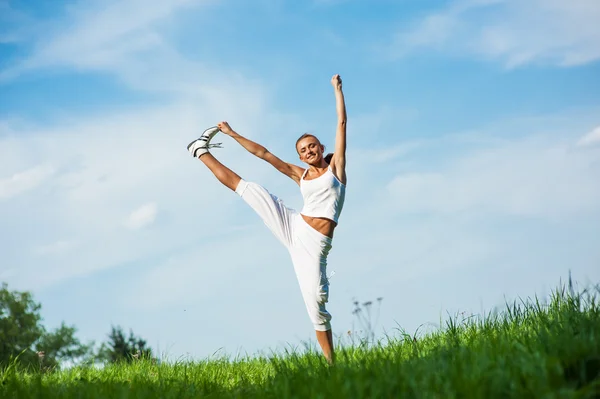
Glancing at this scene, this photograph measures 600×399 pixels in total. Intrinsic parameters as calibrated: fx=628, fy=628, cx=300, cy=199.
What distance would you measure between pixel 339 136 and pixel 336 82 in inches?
26.9

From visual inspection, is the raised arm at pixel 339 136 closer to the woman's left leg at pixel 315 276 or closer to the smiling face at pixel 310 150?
the smiling face at pixel 310 150

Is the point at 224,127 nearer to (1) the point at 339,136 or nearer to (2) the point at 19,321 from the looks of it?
(1) the point at 339,136

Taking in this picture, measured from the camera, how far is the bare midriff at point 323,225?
7.29 m

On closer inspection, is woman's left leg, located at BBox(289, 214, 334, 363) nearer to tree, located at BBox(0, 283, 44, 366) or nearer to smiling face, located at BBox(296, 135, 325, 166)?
smiling face, located at BBox(296, 135, 325, 166)

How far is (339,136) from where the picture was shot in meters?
7.21

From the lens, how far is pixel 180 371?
732cm

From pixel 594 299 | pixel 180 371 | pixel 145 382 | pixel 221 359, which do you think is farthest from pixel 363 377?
pixel 221 359

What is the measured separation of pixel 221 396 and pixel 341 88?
3.89 meters

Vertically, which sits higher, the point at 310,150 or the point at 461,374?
the point at 310,150

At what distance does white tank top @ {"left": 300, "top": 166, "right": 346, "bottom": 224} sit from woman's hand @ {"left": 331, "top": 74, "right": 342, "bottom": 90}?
0.94m

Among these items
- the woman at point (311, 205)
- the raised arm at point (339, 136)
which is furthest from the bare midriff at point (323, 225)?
the raised arm at point (339, 136)

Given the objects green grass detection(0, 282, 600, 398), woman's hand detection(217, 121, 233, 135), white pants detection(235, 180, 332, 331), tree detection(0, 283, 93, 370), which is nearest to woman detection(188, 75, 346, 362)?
white pants detection(235, 180, 332, 331)

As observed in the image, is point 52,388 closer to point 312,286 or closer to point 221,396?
point 221,396

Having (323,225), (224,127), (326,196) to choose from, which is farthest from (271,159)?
(323,225)
